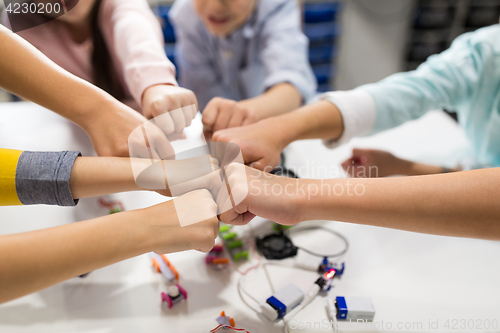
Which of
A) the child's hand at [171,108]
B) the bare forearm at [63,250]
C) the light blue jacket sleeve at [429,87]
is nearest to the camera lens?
the bare forearm at [63,250]

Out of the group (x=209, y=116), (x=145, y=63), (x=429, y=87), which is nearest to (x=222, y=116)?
(x=209, y=116)

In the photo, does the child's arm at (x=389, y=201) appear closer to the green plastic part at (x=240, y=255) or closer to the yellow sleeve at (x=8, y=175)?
the green plastic part at (x=240, y=255)

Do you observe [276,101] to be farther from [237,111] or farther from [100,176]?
[100,176]

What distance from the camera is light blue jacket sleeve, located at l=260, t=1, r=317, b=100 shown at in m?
0.61

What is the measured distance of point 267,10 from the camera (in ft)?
2.14

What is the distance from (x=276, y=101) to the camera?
1.80 ft

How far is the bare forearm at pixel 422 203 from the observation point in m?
0.29

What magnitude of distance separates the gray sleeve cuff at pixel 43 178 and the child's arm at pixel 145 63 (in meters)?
0.11

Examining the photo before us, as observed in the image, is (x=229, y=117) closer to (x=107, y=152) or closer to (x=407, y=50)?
(x=107, y=152)

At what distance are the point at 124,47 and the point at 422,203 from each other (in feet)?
1.40

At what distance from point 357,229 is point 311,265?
0.31ft

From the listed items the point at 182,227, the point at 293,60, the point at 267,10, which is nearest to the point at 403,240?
the point at 182,227

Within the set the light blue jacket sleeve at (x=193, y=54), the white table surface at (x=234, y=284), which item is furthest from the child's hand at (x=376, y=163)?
the light blue jacket sleeve at (x=193, y=54)

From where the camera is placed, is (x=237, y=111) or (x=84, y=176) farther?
(x=237, y=111)
